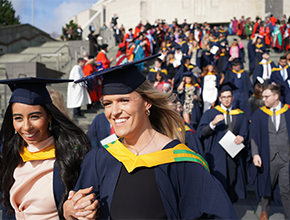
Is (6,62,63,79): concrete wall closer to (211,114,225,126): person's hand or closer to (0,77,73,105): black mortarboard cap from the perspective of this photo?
(211,114,225,126): person's hand

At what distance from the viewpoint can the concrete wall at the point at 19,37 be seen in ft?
57.3

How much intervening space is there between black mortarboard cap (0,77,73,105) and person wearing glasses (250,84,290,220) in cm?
356

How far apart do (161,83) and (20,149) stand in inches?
227

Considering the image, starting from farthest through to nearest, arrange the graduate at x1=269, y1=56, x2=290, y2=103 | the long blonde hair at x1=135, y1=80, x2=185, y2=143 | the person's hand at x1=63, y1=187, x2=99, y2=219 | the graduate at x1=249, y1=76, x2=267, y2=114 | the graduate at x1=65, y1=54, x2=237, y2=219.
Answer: the graduate at x1=269, y1=56, x2=290, y2=103 < the graduate at x1=249, y1=76, x2=267, y2=114 < the long blonde hair at x1=135, y1=80, x2=185, y2=143 < the graduate at x1=65, y1=54, x2=237, y2=219 < the person's hand at x1=63, y1=187, x2=99, y2=219

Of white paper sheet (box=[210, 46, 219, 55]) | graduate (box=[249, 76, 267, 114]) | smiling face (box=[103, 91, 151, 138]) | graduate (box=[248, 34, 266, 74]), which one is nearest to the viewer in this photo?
smiling face (box=[103, 91, 151, 138])

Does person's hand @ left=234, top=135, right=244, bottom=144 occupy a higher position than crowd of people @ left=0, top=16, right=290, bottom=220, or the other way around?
crowd of people @ left=0, top=16, right=290, bottom=220

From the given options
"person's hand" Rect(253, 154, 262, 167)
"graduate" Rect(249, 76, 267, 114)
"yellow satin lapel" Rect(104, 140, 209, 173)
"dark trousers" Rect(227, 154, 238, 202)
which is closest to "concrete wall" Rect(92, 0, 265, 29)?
"graduate" Rect(249, 76, 267, 114)

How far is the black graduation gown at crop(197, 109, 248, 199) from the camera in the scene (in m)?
4.68

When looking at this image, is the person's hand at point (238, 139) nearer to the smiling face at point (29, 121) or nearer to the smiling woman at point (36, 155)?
the smiling woman at point (36, 155)

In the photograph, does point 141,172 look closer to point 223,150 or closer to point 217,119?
point 217,119

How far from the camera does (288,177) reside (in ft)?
13.8

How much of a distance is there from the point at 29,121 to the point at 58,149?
353 mm

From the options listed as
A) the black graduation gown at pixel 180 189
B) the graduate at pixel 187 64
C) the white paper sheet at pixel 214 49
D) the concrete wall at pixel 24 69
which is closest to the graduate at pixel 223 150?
the black graduation gown at pixel 180 189

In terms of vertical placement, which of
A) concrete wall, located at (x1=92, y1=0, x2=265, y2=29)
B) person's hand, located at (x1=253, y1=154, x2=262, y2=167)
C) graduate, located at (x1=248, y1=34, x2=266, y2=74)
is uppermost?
concrete wall, located at (x1=92, y1=0, x2=265, y2=29)
